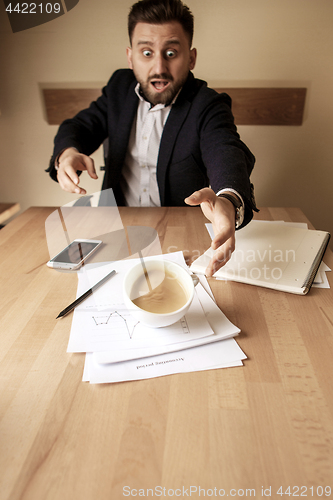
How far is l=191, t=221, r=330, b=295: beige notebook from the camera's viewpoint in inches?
24.9

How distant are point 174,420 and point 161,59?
3.84ft

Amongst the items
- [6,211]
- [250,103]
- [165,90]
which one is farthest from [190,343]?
[250,103]

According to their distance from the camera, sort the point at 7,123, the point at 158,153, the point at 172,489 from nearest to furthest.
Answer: the point at 172,489 < the point at 158,153 < the point at 7,123

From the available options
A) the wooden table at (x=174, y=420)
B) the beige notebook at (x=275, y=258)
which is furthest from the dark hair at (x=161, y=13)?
the wooden table at (x=174, y=420)

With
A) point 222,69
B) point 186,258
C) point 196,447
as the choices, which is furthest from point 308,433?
point 222,69

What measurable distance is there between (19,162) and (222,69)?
1194 millimetres

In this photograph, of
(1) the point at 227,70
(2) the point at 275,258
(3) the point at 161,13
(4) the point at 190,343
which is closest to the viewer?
(4) the point at 190,343

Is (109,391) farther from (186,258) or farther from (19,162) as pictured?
(19,162)

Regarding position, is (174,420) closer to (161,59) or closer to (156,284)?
(156,284)

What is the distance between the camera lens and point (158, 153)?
1248 mm

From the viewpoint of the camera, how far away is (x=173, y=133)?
1.21 meters

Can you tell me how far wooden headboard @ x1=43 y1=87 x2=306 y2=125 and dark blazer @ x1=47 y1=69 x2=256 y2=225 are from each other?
403 mm

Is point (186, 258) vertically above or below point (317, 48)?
below

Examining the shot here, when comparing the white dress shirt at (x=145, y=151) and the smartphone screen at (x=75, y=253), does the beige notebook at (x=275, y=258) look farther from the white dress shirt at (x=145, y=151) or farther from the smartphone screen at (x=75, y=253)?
the white dress shirt at (x=145, y=151)
